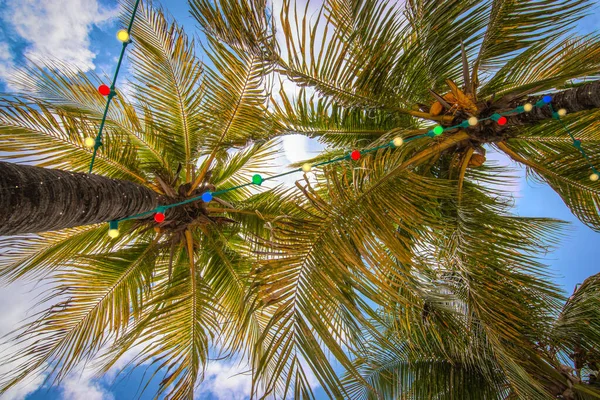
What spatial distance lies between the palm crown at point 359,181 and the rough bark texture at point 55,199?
1042 millimetres

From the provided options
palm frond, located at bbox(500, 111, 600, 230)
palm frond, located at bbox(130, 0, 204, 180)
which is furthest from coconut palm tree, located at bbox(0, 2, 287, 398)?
palm frond, located at bbox(500, 111, 600, 230)

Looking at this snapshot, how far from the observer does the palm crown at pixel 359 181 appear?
3066 millimetres

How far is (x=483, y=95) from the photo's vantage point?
13.0ft

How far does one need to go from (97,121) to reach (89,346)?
2.43 meters

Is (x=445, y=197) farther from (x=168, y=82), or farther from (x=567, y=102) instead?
(x=168, y=82)

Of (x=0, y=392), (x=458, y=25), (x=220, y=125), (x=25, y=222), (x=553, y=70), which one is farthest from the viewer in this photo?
(x=220, y=125)

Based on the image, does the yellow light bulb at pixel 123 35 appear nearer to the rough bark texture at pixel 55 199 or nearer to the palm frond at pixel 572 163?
the rough bark texture at pixel 55 199

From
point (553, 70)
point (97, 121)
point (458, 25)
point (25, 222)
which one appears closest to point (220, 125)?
point (97, 121)

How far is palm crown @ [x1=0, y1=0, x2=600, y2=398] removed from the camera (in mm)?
3066

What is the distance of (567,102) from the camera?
113 inches

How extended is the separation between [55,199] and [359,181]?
7.02ft

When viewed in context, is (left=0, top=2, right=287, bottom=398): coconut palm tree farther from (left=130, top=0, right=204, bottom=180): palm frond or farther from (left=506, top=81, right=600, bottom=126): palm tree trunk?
(left=506, top=81, right=600, bottom=126): palm tree trunk

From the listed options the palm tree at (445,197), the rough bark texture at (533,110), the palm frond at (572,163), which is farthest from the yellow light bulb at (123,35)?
the palm frond at (572,163)

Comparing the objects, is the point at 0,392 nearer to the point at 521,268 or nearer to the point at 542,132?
the point at 521,268
